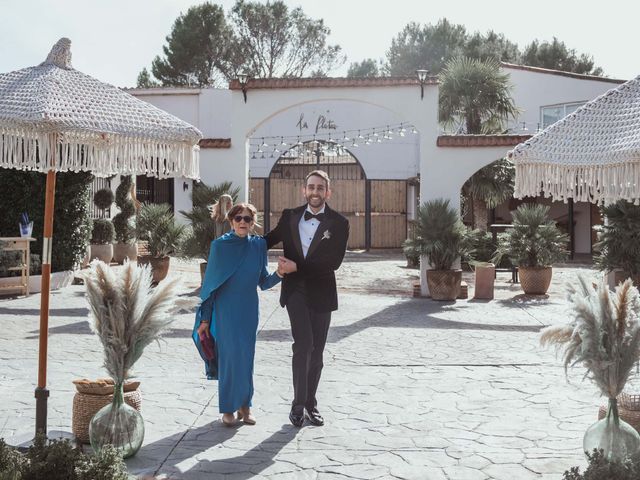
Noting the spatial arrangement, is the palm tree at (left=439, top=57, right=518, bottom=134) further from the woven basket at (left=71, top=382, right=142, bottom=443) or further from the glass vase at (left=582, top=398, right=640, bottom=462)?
the glass vase at (left=582, top=398, right=640, bottom=462)

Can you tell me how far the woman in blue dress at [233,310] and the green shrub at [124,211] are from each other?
12.6 metres

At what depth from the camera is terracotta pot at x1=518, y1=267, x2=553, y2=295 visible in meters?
13.4

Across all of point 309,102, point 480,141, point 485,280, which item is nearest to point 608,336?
point 485,280

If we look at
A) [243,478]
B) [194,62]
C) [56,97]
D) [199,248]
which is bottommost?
[243,478]

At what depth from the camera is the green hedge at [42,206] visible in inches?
526

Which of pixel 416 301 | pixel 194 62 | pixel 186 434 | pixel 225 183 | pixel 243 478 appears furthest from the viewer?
pixel 194 62

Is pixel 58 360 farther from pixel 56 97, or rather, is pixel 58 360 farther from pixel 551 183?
pixel 551 183

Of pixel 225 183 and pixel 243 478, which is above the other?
pixel 225 183

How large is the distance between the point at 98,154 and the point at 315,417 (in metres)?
2.28

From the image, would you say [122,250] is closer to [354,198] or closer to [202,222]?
[202,222]

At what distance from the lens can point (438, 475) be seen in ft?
13.7

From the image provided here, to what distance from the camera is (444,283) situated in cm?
1264

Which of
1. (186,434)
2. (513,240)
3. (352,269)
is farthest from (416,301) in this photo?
(186,434)

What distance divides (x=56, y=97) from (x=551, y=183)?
3.02 meters
